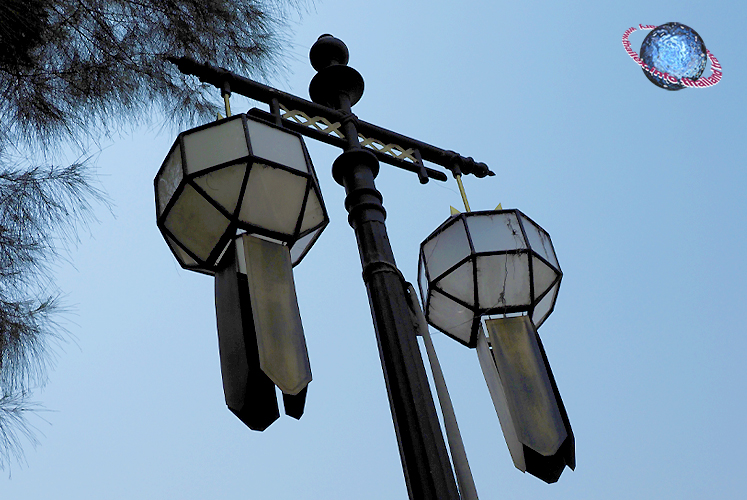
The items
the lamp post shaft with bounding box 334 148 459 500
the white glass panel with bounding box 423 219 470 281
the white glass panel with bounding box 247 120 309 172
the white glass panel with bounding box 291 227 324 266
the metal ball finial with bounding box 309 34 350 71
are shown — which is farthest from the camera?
the metal ball finial with bounding box 309 34 350 71

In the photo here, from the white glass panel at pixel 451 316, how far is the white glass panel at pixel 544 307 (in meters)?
0.23

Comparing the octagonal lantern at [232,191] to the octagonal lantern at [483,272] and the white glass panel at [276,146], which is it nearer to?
the white glass panel at [276,146]

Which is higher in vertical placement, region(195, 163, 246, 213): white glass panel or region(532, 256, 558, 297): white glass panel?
region(195, 163, 246, 213): white glass panel

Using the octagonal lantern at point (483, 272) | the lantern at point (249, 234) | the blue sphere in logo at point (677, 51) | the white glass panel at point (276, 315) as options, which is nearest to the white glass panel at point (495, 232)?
the octagonal lantern at point (483, 272)

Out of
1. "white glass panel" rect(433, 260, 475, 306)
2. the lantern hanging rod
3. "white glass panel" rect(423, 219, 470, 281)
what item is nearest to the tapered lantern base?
"white glass panel" rect(433, 260, 475, 306)

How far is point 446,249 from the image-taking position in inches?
85.6

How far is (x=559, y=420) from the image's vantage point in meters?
1.81

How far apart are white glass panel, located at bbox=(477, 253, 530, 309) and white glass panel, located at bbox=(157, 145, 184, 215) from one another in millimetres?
928

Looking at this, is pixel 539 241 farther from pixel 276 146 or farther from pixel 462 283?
pixel 276 146

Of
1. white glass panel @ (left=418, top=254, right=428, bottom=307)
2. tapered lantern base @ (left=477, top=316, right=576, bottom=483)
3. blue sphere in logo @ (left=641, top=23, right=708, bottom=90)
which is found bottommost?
tapered lantern base @ (left=477, top=316, right=576, bottom=483)

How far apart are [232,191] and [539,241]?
3.39 feet

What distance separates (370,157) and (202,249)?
0.65 metres

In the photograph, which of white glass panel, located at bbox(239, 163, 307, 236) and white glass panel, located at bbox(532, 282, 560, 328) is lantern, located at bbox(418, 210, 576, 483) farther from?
white glass panel, located at bbox(239, 163, 307, 236)

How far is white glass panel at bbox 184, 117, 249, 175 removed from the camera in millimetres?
1844
